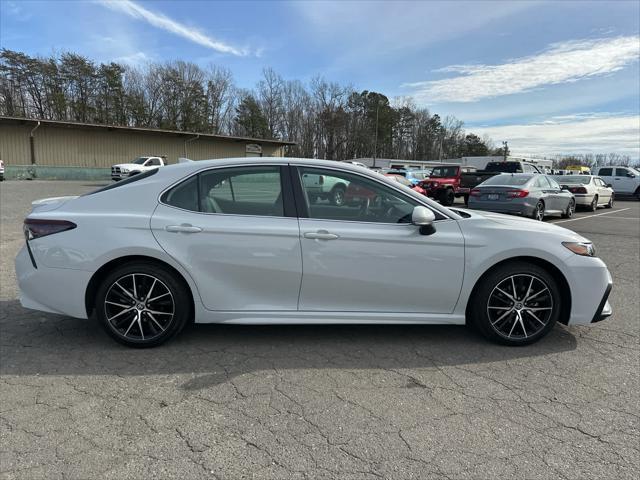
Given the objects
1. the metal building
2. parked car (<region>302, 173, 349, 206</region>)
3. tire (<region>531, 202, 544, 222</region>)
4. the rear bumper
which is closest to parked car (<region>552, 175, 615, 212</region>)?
tire (<region>531, 202, 544, 222</region>)

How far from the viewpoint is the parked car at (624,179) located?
27.1 m

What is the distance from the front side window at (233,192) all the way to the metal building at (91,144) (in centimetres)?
3645

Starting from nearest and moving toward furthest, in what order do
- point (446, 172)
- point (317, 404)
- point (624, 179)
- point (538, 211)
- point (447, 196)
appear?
point (317, 404), point (538, 211), point (447, 196), point (446, 172), point (624, 179)

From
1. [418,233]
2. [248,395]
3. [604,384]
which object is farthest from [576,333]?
[248,395]

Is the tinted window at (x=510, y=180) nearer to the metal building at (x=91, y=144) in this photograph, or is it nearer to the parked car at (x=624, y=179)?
the parked car at (x=624, y=179)

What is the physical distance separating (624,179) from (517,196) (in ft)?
68.4

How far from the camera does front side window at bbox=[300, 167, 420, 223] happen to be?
3.60 m

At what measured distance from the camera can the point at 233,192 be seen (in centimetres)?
367

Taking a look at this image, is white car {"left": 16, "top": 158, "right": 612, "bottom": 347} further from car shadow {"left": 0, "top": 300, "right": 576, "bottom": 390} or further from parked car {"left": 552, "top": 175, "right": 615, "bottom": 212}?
parked car {"left": 552, "top": 175, "right": 615, "bottom": 212}

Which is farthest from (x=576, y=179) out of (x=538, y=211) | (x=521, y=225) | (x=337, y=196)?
(x=337, y=196)

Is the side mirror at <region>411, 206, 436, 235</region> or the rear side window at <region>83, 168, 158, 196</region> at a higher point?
the rear side window at <region>83, 168, 158, 196</region>

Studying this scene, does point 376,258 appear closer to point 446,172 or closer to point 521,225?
point 521,225

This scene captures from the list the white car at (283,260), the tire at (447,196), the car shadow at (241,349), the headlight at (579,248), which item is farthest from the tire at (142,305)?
the tire at (447,196)

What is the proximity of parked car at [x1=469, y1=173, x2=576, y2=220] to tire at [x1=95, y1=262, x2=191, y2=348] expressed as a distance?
10.6m
